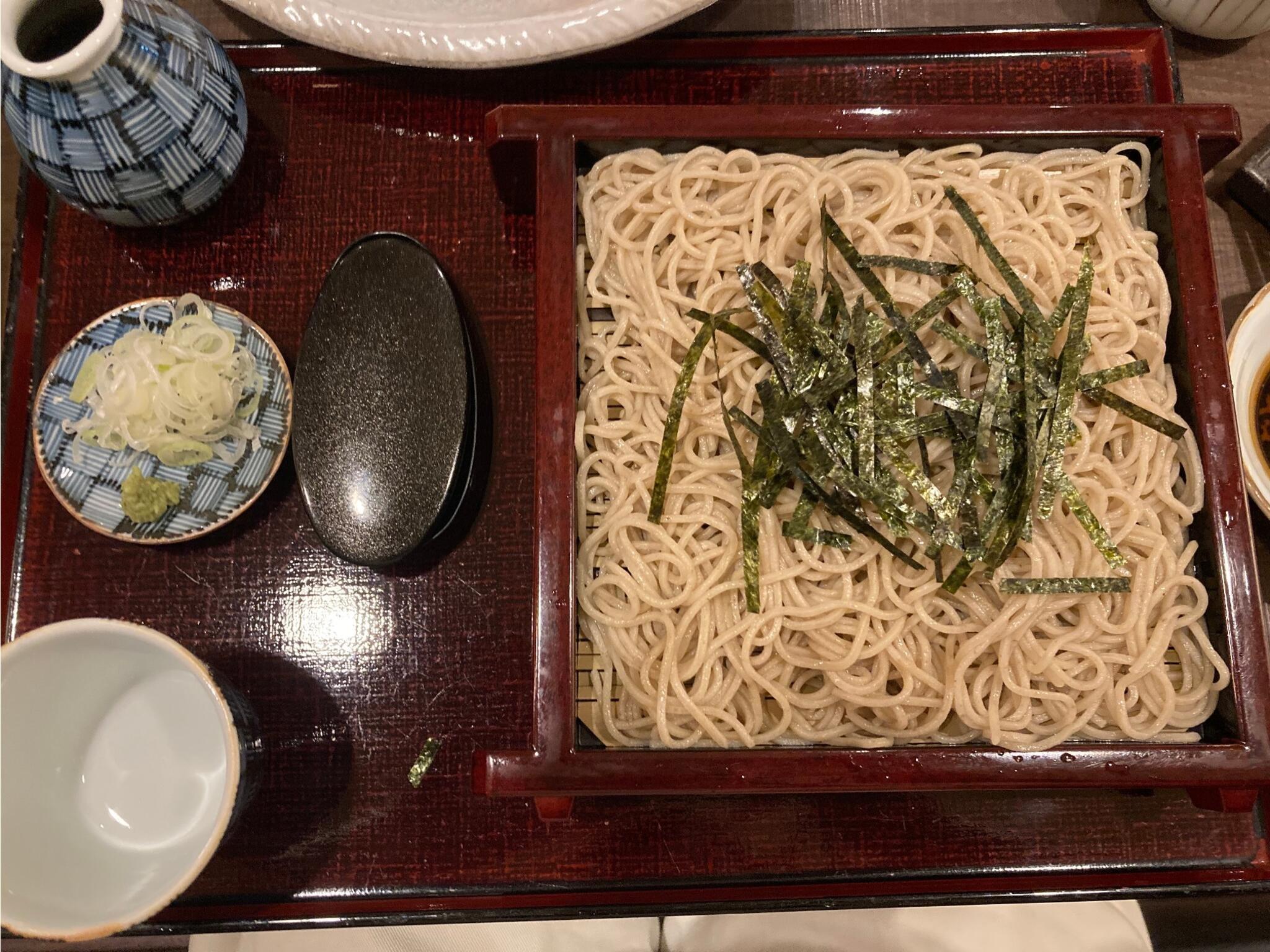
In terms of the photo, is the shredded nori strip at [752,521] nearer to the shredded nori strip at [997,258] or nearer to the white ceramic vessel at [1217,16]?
the shredded nori strip at [997,258]

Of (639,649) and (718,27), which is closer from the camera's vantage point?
(639,649)

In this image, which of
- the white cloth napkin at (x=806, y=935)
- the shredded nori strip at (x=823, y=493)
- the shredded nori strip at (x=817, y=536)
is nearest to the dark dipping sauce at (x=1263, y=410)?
the shredded nori strip at (x=823, y=493)

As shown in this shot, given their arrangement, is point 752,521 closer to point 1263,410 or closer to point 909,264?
point 909,264

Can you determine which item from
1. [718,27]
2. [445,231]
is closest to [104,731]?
[445,231]

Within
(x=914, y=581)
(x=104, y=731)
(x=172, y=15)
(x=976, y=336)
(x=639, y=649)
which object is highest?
(x=172, y=15)

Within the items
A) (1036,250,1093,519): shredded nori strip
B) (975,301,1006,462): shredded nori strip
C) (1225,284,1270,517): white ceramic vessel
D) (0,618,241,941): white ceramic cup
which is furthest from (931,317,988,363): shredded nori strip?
(0,618,241,941): white ceramic cup

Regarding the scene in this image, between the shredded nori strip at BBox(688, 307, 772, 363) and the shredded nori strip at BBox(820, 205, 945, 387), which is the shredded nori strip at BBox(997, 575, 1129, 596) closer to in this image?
the shredded nori strip at BBox(820, 205, 945, 387)

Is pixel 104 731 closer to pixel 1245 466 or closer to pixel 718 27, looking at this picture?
pixel 718 27
